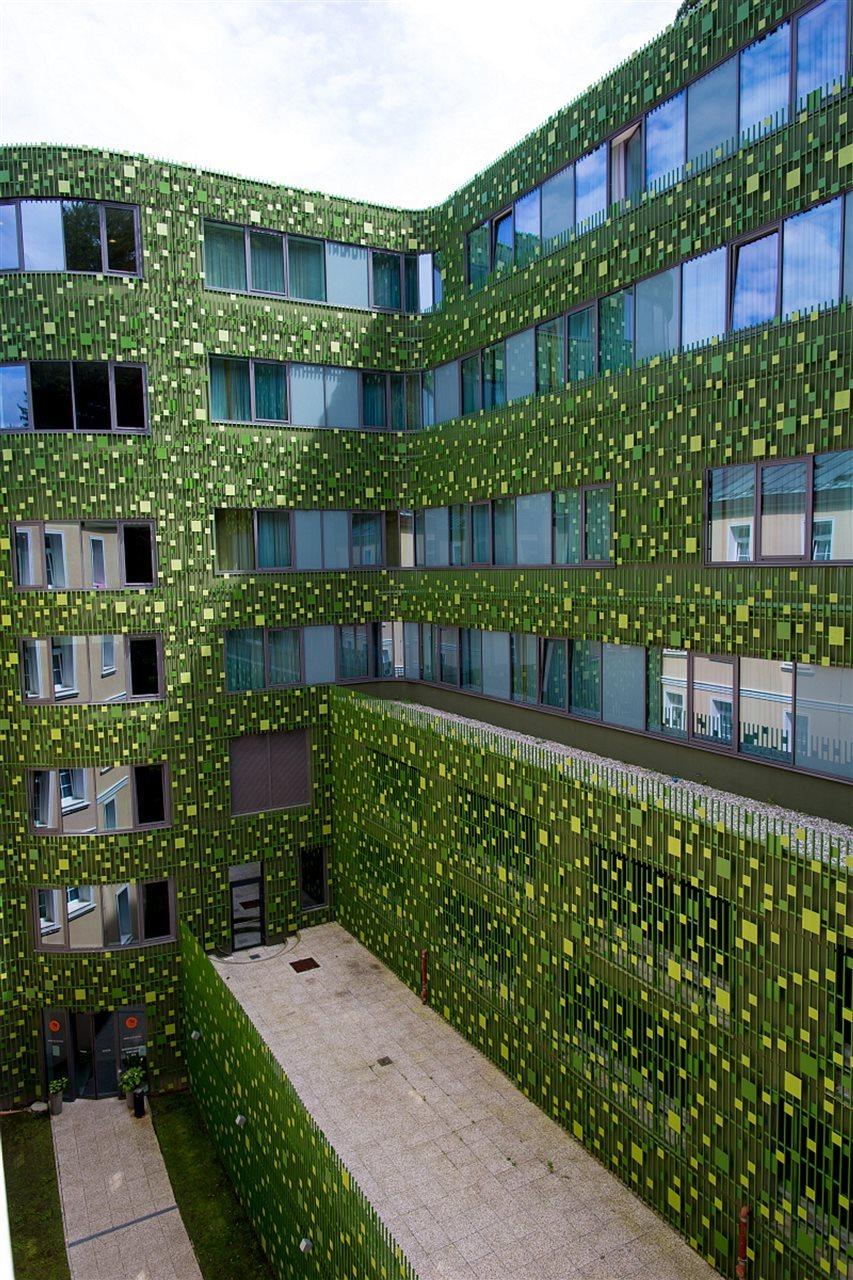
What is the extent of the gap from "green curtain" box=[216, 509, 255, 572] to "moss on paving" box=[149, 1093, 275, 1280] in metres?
12.8

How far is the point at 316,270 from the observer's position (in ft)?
75.2

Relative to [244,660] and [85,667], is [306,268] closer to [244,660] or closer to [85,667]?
[244,660]

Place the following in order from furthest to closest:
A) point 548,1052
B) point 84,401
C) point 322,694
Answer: point 322,694 → point 84,401 → point 548,1052

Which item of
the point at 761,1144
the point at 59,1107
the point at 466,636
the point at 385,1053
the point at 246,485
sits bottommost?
the point at 59,1107

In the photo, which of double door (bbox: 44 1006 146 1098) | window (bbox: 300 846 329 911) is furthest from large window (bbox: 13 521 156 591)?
double door (bbox: 44 1006 146 1098)

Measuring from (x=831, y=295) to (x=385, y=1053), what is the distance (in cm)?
1534

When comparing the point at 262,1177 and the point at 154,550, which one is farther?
the point at 154,550

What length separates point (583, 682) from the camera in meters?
17.8

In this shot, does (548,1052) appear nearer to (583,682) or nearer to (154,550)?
(583,682)

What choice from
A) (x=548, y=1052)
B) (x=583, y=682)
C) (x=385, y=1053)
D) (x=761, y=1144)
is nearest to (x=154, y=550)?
(x=583, y=682)

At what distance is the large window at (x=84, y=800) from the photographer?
21328 millimetres

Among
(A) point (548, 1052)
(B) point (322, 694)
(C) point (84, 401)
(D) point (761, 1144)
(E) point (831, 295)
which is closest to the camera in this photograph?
(D) point (761, 1144)

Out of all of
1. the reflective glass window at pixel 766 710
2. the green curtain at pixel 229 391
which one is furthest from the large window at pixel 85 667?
the reflective glass window at pixel 766 710

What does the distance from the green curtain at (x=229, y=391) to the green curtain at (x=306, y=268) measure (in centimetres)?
245
